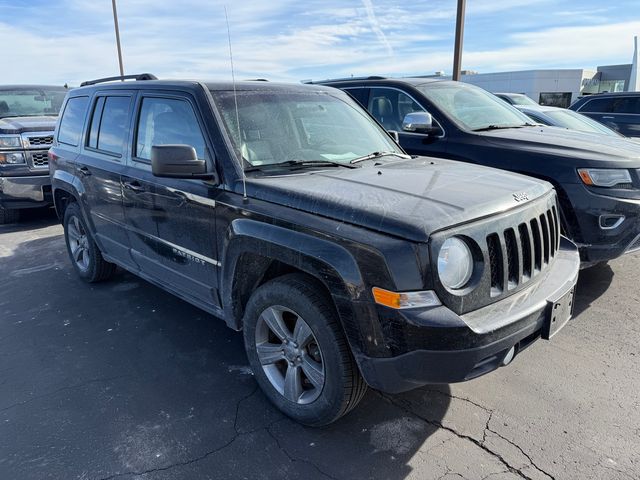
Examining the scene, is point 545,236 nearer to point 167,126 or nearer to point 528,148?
point 528,148

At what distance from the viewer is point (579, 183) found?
13.3ft

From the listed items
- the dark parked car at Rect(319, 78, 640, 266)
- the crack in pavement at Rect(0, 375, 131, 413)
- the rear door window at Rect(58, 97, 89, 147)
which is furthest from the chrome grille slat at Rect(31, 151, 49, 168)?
the crack in pavement at Rect(0, 375, 131, 413)

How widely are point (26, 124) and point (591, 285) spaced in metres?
8.44

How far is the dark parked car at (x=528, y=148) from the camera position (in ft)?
13.0

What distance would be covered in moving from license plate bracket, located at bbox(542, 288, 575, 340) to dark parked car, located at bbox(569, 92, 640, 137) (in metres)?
10.1

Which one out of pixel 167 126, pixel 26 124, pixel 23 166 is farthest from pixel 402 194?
pixel 26 124

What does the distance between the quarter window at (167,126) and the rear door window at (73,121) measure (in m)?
1.33

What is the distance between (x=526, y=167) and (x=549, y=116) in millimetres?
4473

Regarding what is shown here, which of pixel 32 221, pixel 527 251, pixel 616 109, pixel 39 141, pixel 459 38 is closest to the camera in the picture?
pixel 527 251

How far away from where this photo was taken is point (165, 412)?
2.90 metres

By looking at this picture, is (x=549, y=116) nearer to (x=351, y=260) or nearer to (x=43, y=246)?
(x=351, y=260)

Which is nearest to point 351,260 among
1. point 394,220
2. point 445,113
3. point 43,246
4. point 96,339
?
point 394,220

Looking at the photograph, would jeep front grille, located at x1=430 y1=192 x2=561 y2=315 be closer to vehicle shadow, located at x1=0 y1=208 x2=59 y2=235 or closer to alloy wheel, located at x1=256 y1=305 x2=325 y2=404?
alloy wheel, located at x1=256 y1=305 x2=325 y2=404

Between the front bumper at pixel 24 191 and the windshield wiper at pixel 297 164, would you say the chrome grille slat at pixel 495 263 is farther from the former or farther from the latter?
the front bumper at pixel 24 191
